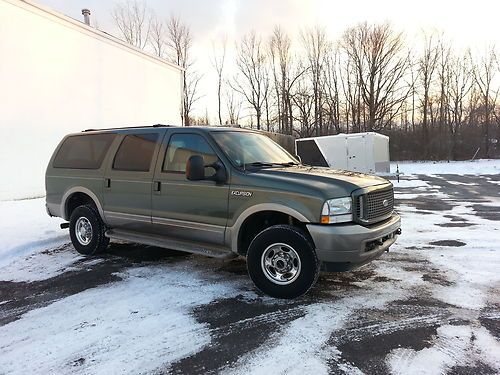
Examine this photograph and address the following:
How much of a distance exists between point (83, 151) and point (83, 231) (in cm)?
128

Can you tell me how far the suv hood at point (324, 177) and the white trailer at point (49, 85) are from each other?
1029 centimetres

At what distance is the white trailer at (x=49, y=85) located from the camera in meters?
12.0

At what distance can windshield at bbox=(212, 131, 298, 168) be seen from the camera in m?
5.10

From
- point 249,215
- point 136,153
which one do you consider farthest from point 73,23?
point 249,215

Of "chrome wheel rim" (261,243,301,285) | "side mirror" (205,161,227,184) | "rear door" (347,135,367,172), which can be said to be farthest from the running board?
"rear door" (347,135,367,172)

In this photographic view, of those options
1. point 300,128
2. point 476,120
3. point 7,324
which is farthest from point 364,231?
point 476,120

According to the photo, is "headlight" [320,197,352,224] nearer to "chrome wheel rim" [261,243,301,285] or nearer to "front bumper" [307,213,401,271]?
"front bumper" [307,213,401,271]

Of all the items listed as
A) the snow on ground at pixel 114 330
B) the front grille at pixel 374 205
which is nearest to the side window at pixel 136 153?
the snow on ground at pixel 114 330

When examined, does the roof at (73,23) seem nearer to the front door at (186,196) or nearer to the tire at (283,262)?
the front door at (186,196)

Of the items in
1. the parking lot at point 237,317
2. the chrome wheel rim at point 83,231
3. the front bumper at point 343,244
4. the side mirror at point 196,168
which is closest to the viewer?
the parking lot at point 237,317

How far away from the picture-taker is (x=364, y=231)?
4.27 m

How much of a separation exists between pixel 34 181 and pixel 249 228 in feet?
34.9

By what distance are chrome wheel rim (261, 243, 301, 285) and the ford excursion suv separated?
0.04 feet

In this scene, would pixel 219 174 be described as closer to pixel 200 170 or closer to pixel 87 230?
pixel 200 170
